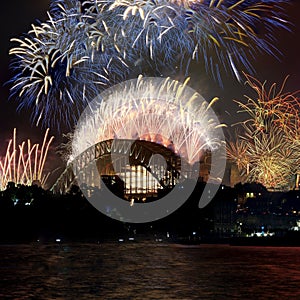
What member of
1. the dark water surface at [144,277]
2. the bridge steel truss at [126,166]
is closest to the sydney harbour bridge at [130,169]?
the bridge steel truss at [126,166]

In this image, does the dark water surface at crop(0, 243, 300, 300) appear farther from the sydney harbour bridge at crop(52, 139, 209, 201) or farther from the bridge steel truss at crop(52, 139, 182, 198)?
the sydney harbour bridge at crop(52, 139, 209, 201)

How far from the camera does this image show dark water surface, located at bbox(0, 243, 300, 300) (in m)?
51.6

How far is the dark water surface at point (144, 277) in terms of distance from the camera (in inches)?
2032

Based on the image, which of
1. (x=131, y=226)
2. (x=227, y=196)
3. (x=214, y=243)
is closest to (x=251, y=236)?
(x=214, y=243)

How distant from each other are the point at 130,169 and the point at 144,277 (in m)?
107

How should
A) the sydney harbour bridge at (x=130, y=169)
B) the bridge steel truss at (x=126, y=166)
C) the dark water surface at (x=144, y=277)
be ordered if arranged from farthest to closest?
the sydney harbour bridge at (x=130, y=169) < the bridge steel truss at (x=126, y=166) < the dark water surface at (x=144, y=277)

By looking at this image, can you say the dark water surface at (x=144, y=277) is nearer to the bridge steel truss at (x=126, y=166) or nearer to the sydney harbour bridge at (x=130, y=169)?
the bridge steel truss at (x=126, y=166)

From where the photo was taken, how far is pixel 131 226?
511ft

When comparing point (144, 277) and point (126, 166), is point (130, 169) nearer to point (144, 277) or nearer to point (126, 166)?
point (126, 166)

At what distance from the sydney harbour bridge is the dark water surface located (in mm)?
68263

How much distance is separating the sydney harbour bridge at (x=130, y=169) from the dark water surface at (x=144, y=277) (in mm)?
68263

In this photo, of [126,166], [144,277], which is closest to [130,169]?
[126,166]

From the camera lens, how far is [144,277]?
2534 inches

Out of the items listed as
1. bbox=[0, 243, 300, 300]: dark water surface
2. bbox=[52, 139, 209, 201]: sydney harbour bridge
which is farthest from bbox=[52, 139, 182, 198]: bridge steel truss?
bbox=[0, 243, 300, 300]: dark water surface
